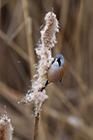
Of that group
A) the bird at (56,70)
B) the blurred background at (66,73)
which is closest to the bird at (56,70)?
the bird at (56,70)

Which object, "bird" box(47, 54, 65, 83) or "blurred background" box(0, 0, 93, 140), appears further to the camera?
"blurred background" box(0, 0, 93, 140)

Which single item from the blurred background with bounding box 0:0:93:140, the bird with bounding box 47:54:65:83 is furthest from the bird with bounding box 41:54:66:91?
the blurred background with bounding box 0:0:93:140

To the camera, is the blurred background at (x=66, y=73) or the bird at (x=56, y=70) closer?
the bird at (x=56, y=70)

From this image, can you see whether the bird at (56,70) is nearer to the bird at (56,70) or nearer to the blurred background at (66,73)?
the bird at (56,70)

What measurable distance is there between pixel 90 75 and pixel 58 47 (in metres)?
0.33

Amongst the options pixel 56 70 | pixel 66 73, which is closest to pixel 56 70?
pixel 56 70

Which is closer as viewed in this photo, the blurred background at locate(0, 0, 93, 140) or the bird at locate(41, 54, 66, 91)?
the bird at locate(41, 54, 66, 91)

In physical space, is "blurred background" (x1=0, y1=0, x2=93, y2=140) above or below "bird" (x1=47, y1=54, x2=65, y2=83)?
above

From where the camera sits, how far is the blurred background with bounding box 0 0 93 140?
1283mm

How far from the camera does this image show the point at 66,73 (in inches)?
57.1

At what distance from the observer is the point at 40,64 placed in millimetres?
338

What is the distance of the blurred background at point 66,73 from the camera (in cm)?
128

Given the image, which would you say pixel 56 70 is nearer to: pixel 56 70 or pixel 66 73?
pixel 56 70

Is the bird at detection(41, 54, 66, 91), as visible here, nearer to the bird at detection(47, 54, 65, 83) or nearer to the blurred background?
the bird at detection(47, 54, 65, 83)
